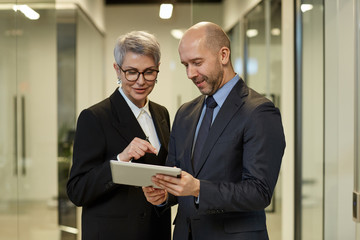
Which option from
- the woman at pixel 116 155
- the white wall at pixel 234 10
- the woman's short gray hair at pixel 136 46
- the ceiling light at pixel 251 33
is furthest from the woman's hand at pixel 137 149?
the ceiling light at pixel 251 33

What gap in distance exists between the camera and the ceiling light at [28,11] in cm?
378

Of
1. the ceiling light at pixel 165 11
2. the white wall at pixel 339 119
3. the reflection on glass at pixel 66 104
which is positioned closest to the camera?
the white wall at pixel 339 119

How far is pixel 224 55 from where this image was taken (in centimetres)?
211

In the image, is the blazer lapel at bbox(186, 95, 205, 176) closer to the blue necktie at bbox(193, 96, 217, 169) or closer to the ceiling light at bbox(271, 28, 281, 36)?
the blue necktie at bbox(193, 96, 217, 169)

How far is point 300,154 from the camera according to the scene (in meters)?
4.24

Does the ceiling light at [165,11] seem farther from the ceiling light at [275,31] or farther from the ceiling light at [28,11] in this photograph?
the ceiling light at [275,31]

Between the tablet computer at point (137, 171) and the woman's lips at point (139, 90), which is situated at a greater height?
the woman's lips at point (139, 90)

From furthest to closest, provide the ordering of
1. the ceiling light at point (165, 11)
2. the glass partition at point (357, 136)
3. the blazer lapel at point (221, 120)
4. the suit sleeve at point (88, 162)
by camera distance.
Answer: the ceiling light at point (165, 11), the glass partition at point (357, 136), the suit sleeve at point (88, 162), the blazer lapel at point (221, 120)

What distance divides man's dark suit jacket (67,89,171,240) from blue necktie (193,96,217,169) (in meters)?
0.44

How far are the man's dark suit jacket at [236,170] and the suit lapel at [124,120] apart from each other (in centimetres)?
40

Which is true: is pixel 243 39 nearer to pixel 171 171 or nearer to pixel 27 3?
pixel 27 3

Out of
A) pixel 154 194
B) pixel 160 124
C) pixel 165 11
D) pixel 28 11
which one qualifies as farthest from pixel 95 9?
pixel 154 194

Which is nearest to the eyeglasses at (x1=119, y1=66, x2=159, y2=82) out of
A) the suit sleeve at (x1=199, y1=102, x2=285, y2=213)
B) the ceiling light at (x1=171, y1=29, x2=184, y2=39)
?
the suit sleeve at (x1=199, y1=102, x2=285, y2=213)

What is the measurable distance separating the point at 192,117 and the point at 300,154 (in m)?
2.27
